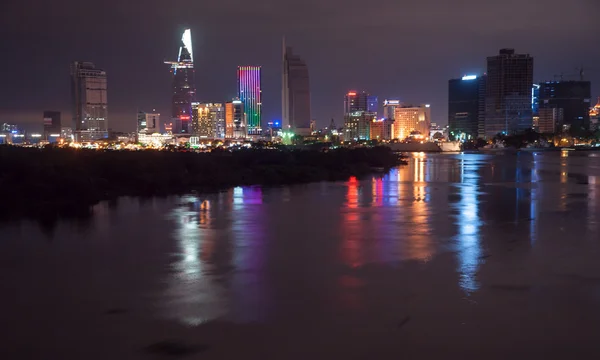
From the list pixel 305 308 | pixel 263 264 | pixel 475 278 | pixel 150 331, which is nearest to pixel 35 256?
pixel 263 264

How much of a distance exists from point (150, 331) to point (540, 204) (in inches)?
779

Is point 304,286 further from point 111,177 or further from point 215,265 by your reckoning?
point 111,177

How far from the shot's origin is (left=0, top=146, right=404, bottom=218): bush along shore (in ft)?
77.5

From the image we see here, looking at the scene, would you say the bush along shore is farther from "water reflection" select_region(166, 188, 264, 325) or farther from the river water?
"water reflection" select_region(166, 188, 264, 325)

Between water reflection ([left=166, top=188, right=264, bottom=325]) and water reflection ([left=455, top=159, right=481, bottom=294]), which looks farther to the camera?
water reflection ([left=455, top=159, right=481, bottom=294])

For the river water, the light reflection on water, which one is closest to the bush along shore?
the river water

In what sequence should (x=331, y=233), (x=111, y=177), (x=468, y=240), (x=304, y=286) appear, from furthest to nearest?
(x=111, y=177), (x=331, y=233), (x=468, y=240), (x=304, y=286)

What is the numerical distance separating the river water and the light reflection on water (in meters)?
0.07

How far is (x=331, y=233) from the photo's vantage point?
1692 cm

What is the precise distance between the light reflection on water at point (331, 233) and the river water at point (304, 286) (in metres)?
0.07

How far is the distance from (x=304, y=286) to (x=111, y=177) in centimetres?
2302

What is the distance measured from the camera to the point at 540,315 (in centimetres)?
925

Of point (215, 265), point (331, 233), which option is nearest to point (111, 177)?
point (331, 233)

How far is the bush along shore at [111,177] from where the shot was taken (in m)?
23.6
